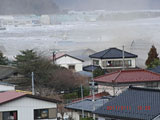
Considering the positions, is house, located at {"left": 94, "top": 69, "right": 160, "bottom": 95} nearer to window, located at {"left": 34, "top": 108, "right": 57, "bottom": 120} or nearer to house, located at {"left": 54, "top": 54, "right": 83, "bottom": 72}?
window, located at {"left": 34, "top": 108, "right": 57, "bottom": 120}

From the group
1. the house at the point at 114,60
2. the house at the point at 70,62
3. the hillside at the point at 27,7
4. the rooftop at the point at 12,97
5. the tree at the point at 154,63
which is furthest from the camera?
the hillside at the point at 27,7

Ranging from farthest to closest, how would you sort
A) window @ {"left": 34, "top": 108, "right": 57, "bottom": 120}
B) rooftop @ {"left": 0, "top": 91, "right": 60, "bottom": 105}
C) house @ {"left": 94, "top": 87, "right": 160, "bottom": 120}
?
window @ {"left": 34, "top": 108, "right": 57, "bottom": 120} → rooftop @ {"left": 0, "top": 91, "right": 60, "bottom": 105} → house @ {"left": 94, "top": 87, "right": 160, "bottom": 120}

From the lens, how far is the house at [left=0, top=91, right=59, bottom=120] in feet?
25.6

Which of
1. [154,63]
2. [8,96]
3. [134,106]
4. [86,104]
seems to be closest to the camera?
[134,106]

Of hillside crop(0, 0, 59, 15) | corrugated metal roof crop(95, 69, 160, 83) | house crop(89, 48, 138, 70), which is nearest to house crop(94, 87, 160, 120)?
corrugated metal roof crop(95, 69, 160, 83)

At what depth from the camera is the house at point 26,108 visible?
779 centimetres

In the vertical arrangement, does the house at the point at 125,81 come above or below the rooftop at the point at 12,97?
above

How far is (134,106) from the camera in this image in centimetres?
685

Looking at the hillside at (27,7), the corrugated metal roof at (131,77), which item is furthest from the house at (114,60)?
the hillside at (27,7)

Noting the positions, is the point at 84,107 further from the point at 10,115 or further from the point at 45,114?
the point at 10,115

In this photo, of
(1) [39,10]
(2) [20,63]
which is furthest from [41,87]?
(1) [39,10]

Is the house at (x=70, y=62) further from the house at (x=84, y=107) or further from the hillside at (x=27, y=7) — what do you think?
the hillside at (x=27, y=7)

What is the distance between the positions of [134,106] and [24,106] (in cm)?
154

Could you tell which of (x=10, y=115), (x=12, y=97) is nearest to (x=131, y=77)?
(x=12, y=97)
